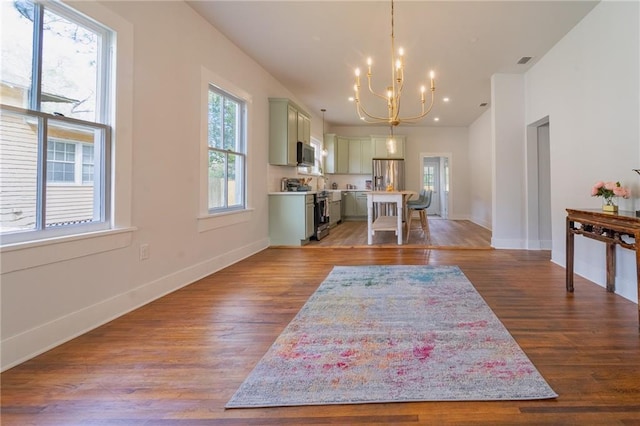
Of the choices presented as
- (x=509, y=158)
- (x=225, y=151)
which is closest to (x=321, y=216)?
(x=225, y=151)

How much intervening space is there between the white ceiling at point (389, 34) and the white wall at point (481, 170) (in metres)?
2.20

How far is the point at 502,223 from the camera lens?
484cm

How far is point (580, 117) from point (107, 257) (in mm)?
4603

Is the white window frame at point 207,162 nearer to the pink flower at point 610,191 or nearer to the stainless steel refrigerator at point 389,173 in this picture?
the pink flower at point 610,191

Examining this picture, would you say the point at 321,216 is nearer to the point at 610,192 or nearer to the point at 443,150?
the point at 610,192

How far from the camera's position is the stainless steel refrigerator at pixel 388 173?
28.8 ft

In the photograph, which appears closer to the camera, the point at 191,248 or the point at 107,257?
the point at 107,257

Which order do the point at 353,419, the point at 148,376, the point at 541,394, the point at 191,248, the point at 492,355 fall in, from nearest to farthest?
1. the point at 353,419
2. the point at 541,394
3. the point at 148,376
4. the point at 492,355
5. the point at 191,248

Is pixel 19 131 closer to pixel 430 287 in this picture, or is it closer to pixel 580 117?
pixel 430 287

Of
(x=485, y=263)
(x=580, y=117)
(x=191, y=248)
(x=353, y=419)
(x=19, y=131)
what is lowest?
(x=353, y=419)

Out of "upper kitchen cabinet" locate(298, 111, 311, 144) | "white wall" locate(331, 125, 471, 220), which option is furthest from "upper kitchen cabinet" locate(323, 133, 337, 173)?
"upper kitchen cabinet" locate(298, 111, 311, 144)

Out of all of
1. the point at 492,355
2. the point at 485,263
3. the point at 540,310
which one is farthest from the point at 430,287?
the point at 485,263

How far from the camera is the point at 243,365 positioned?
162 cm

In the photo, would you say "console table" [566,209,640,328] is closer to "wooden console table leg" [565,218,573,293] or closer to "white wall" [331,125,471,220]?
"wooden console table leg" [565,218,573,293]
